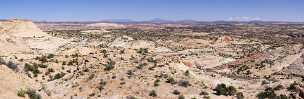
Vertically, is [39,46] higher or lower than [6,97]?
lower

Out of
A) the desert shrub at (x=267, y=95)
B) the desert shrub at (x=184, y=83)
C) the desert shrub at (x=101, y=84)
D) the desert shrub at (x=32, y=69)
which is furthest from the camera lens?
the desert shrub at (x=32, y=69)

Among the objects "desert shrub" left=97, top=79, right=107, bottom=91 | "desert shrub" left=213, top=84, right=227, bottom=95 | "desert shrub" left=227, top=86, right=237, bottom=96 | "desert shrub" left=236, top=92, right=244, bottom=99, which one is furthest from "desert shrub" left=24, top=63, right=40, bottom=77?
"desert shrub" left=236, top=92, right=244, bottom=99

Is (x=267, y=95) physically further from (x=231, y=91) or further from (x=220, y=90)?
(x=220, y=90)

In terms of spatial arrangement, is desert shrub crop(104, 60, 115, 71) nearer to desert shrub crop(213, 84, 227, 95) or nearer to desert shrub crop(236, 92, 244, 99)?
desert shrub crop(213, 84, 227, 95)

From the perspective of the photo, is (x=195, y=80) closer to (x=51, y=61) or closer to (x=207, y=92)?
(x=207, y=92)

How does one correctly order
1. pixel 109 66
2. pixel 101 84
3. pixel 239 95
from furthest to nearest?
pixel 109 66
pixel 101 84
pixel 239 95

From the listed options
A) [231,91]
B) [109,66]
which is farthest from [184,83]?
[109,66]

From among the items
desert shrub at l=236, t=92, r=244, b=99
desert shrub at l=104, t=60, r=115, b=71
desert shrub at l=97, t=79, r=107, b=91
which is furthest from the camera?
desert shrub at l=104, t=60, r=115, b=71

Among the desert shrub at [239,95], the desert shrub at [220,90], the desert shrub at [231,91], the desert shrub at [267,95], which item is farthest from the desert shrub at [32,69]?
the desert shrub at [267,95]

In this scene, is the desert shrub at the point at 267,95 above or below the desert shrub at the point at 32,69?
below

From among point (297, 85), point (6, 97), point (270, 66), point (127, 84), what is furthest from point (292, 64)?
point (6, 97)

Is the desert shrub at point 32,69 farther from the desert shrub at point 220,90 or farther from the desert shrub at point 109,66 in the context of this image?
the desert shrub at point 220,90
